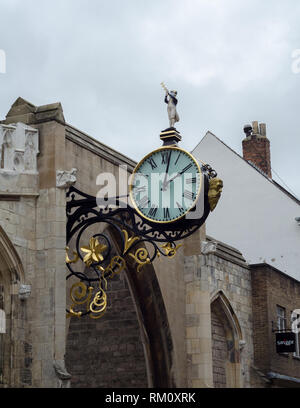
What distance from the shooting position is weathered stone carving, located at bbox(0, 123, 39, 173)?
14.4 meters

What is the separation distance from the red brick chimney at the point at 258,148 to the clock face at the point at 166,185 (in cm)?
2049

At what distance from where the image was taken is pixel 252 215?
3180 centimetres

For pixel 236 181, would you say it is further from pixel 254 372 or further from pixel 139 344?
pixel 139 344

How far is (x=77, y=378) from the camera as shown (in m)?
22.1

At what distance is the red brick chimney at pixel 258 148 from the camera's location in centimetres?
3453

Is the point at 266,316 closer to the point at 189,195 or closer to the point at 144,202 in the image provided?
the point at 144,202

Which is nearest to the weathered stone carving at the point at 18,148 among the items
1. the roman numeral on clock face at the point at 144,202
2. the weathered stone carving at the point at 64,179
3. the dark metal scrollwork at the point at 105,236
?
the weathered stone carving at the point at 64,179

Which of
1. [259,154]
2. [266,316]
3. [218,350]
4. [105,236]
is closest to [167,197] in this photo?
[105,236]

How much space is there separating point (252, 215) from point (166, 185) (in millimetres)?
17924

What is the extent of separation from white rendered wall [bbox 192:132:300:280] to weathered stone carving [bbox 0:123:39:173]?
1696 centimetres

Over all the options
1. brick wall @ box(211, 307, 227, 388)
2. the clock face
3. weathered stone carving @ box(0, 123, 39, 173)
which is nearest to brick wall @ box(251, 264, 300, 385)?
brick wall @ box(211, 307, 227, 388)
